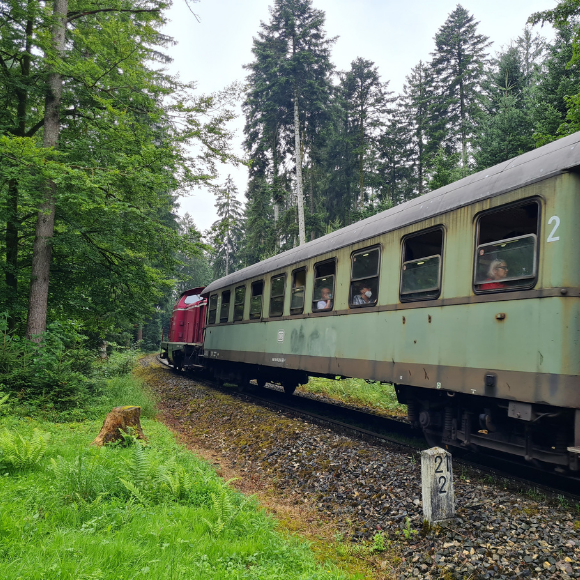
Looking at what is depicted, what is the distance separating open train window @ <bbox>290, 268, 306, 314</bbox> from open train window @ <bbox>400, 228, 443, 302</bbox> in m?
3.23

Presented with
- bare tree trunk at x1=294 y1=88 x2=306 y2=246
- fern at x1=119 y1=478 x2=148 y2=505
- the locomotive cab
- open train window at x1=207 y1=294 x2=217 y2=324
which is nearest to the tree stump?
fern at x1=119 y1=478 x2=148 y2=505

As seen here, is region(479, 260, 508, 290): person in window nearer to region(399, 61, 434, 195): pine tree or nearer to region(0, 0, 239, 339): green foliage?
region(0, 0, 239, 339): green foliage

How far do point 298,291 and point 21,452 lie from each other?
243 inches

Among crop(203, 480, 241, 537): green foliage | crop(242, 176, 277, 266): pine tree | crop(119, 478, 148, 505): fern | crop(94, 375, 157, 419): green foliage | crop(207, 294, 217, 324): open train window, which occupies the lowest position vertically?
crop(94, 375, 157, 419): green foliage

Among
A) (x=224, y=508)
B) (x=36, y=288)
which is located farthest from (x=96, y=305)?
(x=224, y=508)

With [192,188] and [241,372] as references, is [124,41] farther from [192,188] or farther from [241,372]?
[241,372]

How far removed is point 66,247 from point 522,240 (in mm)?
8913

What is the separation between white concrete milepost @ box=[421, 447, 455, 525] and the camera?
4.26 meters

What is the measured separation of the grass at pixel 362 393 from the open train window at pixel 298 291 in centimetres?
336

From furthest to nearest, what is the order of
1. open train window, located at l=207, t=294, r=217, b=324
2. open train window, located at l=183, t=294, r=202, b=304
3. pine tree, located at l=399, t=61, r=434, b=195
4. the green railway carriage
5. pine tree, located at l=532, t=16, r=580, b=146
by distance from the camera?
pine tree, located at l=399, t=61, r=434, b=195, open train window, located at l=183, t=294, r=202, b=304, open train window, located at l=207, t=294, r=217, b=324, pine tree, located at l=532, t=16, r=580, b=146, the green railway carriage

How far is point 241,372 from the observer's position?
13852 mm

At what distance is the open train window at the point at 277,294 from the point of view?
10617 mm

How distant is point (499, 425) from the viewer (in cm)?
549

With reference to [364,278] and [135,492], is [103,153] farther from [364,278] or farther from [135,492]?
[135,492]
